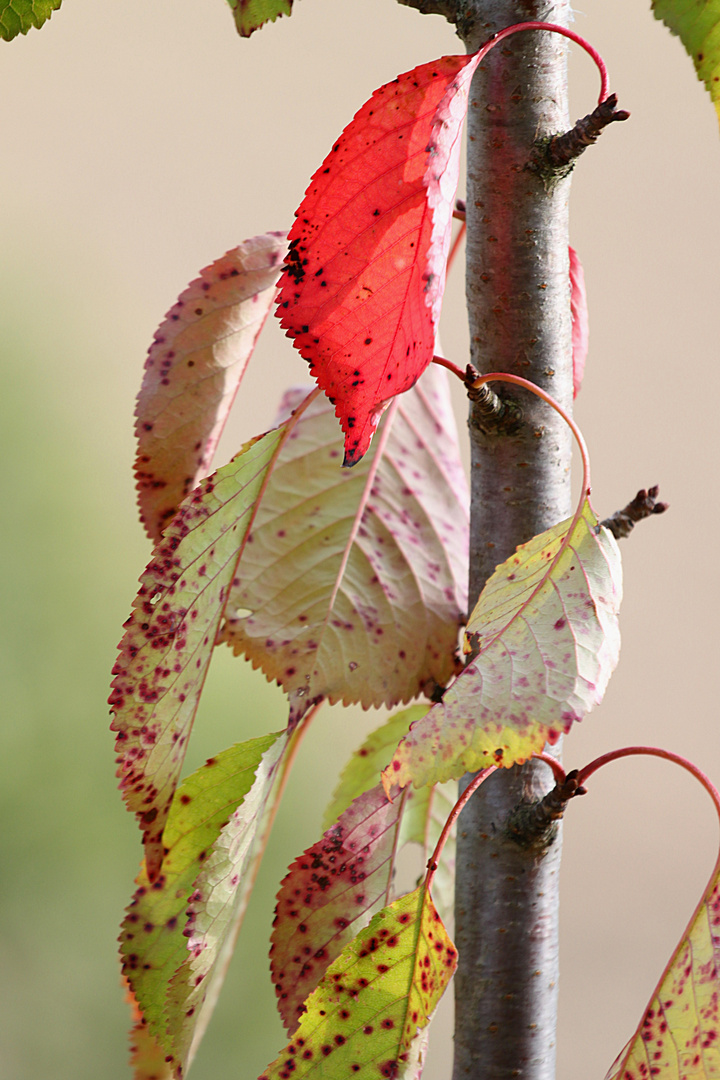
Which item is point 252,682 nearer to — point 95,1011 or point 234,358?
point 95,1011

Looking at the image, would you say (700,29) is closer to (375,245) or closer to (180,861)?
(375,245)

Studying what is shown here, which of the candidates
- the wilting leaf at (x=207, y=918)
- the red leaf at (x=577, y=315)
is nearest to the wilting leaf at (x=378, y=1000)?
the wilting leaf at (x=207, y=918)

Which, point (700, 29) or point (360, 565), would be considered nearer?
point (700, 29)

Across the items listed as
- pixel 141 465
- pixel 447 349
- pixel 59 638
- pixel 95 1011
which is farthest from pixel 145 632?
pixel 447 349

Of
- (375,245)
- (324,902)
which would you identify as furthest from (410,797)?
(375,245)

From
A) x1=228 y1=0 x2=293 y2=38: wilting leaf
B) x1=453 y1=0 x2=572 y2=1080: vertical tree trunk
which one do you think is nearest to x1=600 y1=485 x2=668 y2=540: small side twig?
x1=453 y1=0 x2=572 y2=1080: vertical tree trunk

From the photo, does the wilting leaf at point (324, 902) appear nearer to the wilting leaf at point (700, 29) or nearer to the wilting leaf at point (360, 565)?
the wilting leaf at point (360, 565)

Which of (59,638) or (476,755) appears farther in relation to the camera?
(59,638)

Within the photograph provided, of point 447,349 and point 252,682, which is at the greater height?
point 447,349
